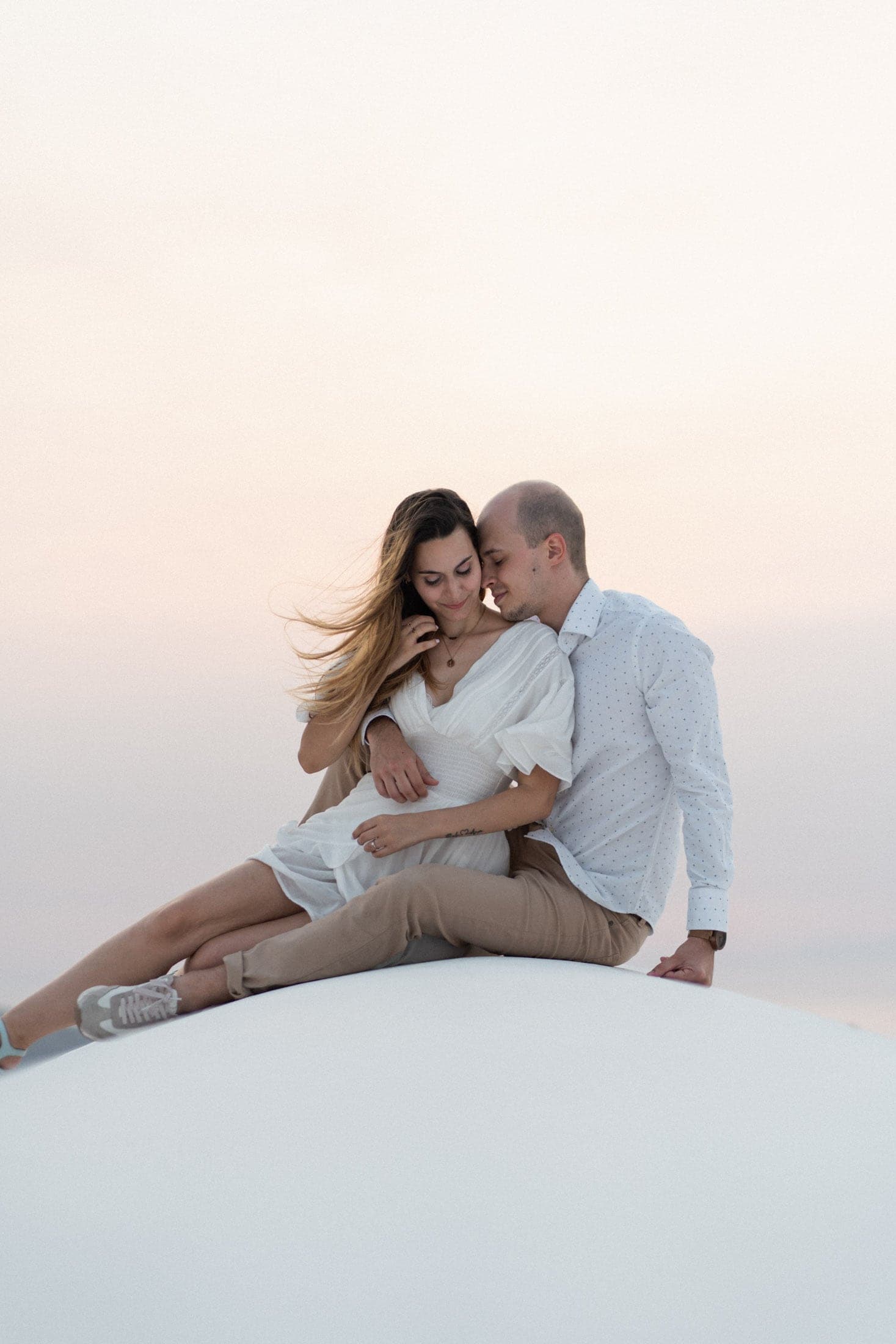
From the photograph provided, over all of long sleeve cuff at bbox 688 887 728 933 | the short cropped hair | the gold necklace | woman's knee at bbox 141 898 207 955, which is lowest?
long sleeve cuff at bbox 688 887 728 933

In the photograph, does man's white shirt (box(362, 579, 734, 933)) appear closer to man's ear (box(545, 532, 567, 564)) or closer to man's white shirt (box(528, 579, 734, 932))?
man's white shirt (box(528, 579, 734, 932))

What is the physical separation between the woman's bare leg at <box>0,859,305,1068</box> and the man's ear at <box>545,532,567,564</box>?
118cm

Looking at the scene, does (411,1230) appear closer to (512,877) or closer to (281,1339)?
(281,1339)

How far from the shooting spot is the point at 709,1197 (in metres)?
2.21

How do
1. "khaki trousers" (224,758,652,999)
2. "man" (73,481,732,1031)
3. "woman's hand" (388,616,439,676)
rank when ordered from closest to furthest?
"khaki trousers" (224,758,652,999)
"man" (73,481,732,1031)
"woman's hand" (388,616,439,676)

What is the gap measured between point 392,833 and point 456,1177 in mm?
1184

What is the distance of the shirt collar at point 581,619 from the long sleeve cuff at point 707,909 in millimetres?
724

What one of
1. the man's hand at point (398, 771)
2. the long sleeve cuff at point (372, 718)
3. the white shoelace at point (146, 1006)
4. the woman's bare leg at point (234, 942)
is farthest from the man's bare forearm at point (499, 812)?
the white shoelace at point (146, 1006)

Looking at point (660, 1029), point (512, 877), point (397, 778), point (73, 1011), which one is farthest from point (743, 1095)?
point (73, 1011)

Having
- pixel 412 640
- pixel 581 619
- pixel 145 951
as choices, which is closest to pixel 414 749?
pixel 412 640

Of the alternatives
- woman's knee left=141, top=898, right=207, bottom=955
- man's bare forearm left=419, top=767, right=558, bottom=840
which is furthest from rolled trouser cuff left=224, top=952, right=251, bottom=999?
man's bare forearm left=419, top=767, right=558, bottom=840

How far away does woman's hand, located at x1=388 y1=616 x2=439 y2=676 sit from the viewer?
11.3 feet

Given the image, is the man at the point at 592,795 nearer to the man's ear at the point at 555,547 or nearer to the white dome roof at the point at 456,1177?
the man's ear at the point at 555,547

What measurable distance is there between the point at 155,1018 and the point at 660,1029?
3.99 ft
